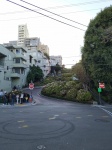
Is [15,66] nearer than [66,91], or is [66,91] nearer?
[66,91]

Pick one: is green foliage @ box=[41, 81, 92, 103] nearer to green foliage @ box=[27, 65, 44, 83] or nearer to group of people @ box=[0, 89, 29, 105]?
group of people @ box=[0, 89, 29, 105]

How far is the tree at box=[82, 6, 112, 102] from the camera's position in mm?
27339

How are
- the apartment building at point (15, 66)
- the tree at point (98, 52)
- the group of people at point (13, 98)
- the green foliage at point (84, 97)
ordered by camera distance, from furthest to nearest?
the apartment building at point (15, 66), the green foliage at point (84, 97), the tree at point (98, 52), the group of people at point (13, 98)

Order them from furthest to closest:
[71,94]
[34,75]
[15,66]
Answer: [34,75] < [15,66] < [71,94]

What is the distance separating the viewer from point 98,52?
2778 centimetres

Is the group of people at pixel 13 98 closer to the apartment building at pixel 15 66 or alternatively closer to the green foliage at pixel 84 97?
the green foliage at pixel 84 97

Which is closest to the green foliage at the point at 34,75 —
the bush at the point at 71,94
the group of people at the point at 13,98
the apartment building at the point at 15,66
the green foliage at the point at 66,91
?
the apartment building at the point at 15,66

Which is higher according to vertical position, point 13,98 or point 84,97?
point 13,98

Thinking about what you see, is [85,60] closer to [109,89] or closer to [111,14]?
[109,89]

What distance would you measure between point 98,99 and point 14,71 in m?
26.3

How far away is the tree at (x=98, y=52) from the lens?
27.3 meters

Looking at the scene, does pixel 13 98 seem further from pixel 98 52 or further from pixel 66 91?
pixel 98 52

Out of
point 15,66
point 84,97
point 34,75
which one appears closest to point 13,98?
point 84,97

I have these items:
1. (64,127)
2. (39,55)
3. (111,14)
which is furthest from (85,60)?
(39,55)
